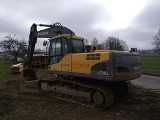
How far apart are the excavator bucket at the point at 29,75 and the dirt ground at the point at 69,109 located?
3.28m

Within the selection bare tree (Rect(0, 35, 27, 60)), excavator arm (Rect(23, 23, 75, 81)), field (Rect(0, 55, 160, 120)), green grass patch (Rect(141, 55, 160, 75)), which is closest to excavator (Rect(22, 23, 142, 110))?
→ excavator arm (Rect(23, 23, 75, 81))

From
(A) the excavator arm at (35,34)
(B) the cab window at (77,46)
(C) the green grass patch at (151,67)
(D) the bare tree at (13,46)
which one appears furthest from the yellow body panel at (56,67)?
(D) the bare tree at (13,46)

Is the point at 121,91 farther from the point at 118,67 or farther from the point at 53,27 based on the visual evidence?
the point at 53,27

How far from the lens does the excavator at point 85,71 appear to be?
850 centimetres

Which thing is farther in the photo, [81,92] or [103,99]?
[81,92]

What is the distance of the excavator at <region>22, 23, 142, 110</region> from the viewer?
8.50 m

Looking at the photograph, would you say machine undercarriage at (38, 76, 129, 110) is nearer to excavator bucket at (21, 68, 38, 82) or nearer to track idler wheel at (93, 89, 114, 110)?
track idler wheel at (93, 89, 114, 110)

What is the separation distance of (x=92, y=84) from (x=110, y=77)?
1.53m

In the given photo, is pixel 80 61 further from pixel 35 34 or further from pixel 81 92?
pixel 35 34

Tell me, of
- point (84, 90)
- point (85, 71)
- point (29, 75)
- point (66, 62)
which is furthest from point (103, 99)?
point (29, 75)

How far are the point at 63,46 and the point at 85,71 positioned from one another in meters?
1.78

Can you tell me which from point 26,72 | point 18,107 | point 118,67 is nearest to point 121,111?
point 118,67

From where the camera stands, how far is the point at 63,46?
10266 mm

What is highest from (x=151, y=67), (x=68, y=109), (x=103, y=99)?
(x=151, y=67)
